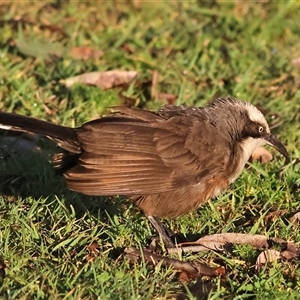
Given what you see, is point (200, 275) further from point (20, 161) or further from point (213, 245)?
point (20, 161)

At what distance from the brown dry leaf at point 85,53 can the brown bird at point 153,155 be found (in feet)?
9.23

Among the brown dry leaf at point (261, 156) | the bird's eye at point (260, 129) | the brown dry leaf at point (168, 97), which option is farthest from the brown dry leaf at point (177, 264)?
the brown dry leaf at point (168, 97)

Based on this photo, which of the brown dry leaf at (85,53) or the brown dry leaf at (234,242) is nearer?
the brown dry leaf at (234,242)

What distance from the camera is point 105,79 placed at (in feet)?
25.1

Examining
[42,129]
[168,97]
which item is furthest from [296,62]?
[42,129]

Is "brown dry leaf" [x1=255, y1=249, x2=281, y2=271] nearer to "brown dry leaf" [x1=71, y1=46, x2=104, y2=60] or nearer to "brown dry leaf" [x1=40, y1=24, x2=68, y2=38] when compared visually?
"brown dry leaf" [x1=71, y1=46, x2=104, y2=60]

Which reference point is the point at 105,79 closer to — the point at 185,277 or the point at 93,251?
the point at 93,251

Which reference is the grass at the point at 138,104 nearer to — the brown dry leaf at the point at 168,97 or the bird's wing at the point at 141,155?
the brown dry leaf at the point at 168,97

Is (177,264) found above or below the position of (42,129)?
below

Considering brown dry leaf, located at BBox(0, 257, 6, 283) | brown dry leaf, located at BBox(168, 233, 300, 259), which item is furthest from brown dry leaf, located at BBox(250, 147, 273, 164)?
brown dry leaf, located at BBox(0, 257, 6, 283)

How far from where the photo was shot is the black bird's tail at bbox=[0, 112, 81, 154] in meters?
5.16

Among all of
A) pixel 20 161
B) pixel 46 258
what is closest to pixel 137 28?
pixel 20 161

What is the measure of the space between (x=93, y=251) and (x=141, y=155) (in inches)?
28.5

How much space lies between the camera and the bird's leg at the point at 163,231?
5.18 metres
